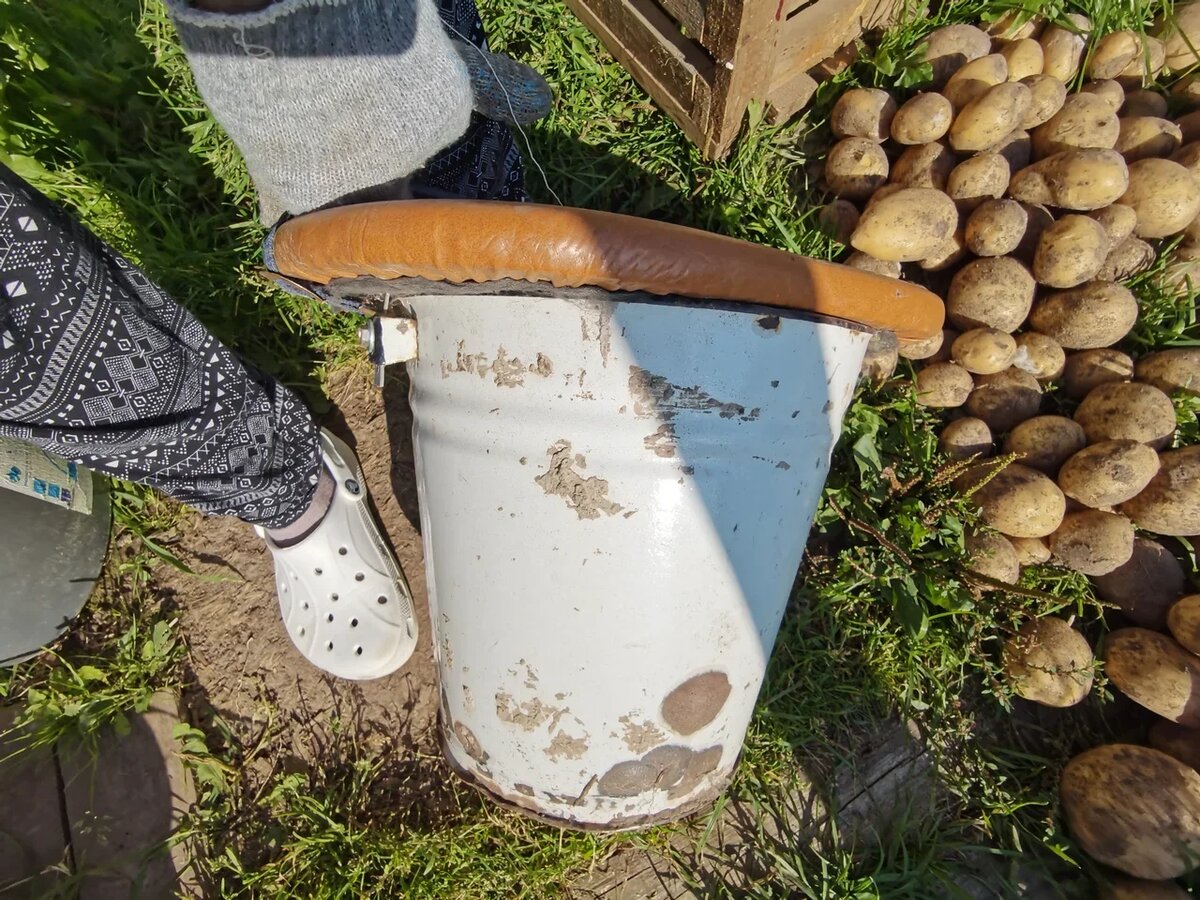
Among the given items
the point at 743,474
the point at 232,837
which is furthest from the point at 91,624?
the point at 743,474

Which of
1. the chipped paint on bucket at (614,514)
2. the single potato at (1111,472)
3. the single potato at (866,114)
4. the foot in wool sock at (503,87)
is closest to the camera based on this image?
the chipped paint on bucket at (614,514)

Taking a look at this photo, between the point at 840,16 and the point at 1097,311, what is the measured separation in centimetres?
82

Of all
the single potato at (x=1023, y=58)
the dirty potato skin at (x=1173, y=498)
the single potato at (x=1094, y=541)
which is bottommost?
the single potato at (x=1094, y=541)

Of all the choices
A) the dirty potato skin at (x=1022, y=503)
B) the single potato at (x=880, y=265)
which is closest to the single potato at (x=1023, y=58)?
the single potato at (x=880, y=265)

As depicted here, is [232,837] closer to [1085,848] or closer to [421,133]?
[421,133]

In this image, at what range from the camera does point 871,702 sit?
1764mm

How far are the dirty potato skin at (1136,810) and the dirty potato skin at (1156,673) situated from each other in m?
0.10

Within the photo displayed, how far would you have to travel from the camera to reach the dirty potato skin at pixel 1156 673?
1.54 m

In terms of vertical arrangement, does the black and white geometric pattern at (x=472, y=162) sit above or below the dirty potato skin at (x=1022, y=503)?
above

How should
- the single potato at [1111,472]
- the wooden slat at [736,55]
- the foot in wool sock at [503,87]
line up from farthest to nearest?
the single potato at [1111,472] < the wooden slat at [736,55] < the foot in wool sock at [503,87]

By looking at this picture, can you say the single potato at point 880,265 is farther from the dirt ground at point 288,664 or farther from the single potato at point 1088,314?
the dirt ground at point 288,664

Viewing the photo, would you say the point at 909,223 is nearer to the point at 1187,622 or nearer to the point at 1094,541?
the point at 1094,541

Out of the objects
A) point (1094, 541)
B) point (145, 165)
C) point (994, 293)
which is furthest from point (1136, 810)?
point (145, 165)

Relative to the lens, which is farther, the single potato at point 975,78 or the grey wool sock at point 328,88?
the single potato at point 975,78
